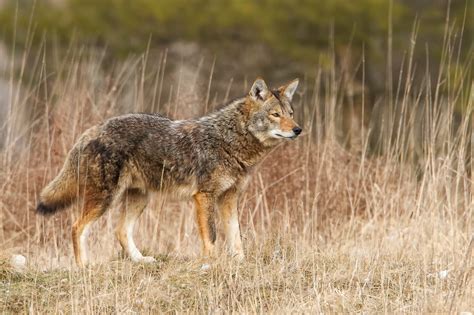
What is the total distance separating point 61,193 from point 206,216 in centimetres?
115

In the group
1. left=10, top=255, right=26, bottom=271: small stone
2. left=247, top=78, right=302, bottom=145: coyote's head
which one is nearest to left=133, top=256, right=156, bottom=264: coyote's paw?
left=10, top=255, right=26, bottom=271: small stone

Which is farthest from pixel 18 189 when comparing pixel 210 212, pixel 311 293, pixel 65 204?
pixel 311 293

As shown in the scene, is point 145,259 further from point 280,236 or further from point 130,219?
point 280,236

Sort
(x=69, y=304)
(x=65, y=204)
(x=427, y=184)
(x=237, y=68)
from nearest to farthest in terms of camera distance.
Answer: (x=69, y=304)
(x=65, y=204)
(x=427, y=184)
(x=237, y=68)

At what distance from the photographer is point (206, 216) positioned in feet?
25.9

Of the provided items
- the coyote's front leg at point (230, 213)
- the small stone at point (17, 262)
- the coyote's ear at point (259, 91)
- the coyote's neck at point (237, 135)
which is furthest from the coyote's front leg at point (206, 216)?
the small stone at point (17, 262)

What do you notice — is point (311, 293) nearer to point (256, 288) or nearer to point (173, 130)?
point (256, 288)

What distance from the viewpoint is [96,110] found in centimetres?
977

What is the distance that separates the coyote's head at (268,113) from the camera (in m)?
8.06

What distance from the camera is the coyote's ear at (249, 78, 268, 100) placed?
26.8 ft

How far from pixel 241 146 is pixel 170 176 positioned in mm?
635

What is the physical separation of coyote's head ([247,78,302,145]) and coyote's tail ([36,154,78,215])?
1.50 m

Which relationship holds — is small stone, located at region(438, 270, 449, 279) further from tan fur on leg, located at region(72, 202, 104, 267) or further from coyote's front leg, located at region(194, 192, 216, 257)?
tan fur on leg, located at region(72, 202, 104, 267)

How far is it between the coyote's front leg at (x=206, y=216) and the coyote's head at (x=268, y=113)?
0.68 m
